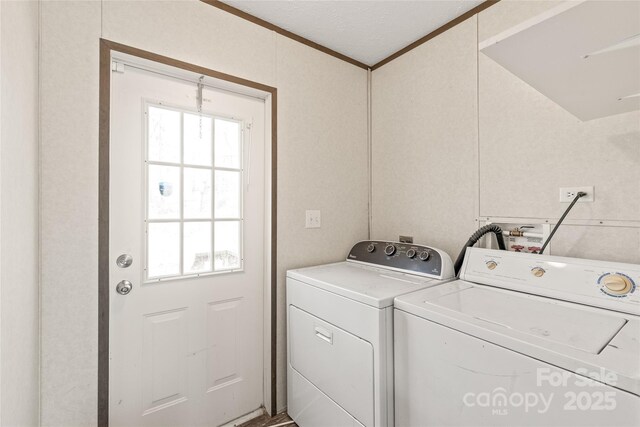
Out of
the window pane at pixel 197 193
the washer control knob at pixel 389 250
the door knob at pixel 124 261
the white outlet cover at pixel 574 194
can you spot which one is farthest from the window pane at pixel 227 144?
the white outlet cover at pixel 574 194

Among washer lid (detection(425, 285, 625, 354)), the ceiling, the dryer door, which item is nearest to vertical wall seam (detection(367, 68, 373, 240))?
the ceiling

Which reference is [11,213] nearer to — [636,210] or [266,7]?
[266,7]

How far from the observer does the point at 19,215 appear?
3.12 ft

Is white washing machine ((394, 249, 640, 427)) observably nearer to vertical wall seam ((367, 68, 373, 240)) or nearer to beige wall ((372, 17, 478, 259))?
beige wall ((372, 17, 478, 259))

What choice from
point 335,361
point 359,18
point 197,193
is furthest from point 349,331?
point 359,18

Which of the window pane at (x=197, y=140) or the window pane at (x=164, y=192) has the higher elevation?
the window pane at (x=197, y=140)

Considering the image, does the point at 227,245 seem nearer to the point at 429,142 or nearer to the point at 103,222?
the point at 103,222

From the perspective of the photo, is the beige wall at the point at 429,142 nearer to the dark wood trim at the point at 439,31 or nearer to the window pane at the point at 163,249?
the dark wood trim at the point at 439,31

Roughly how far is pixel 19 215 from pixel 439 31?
89.8 inches

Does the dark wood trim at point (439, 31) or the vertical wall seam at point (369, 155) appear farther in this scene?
the vertical wall seam at point (369, 155)

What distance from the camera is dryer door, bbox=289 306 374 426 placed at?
1274mm

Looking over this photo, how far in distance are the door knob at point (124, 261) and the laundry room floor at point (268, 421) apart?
116cm

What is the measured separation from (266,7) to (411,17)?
860 millimetres

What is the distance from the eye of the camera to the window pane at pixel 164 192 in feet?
4.97
